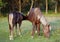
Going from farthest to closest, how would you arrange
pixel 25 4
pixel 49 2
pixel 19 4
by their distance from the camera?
pixel 49 2 < pixel 25 4 < pixel 19 4

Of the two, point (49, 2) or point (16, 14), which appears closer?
point (16, 14)

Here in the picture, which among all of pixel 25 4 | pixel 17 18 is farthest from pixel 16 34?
pixel 25 4

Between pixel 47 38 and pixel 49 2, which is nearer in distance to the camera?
pixel 47 38

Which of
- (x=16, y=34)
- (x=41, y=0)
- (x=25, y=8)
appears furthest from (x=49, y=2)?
(x=16, y=34)

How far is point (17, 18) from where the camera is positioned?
11836 mm

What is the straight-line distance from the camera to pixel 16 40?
35.7 feet

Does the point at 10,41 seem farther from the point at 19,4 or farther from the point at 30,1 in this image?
the point at 30,1

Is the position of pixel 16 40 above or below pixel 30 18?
below

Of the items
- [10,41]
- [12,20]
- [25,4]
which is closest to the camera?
[10,41]

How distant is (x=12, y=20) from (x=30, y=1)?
23653mm

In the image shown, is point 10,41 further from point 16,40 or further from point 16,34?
point 16,34

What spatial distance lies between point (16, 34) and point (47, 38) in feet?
7.18

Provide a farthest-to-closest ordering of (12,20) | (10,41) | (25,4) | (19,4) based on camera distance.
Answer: (25,4) → (19,4) → (12,20) → (10,41)

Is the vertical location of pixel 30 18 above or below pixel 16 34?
above
